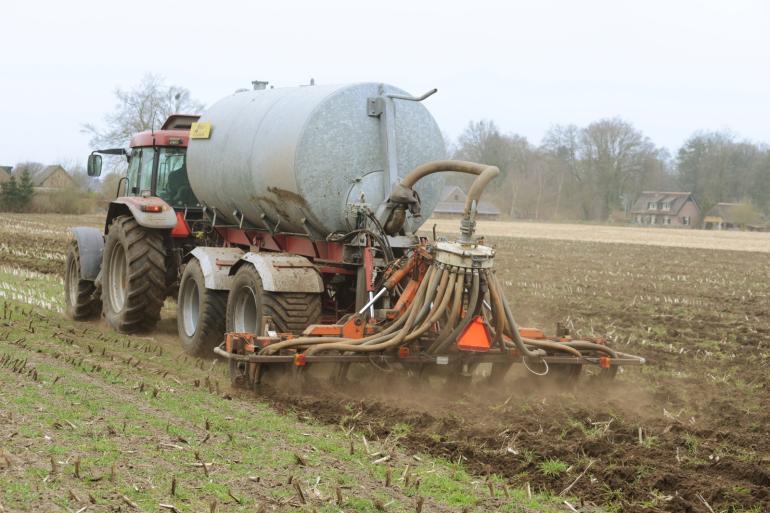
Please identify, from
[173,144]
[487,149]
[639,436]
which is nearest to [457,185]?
[487,149]

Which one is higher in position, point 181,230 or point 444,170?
point 444,170

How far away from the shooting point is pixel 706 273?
25391 millimetres

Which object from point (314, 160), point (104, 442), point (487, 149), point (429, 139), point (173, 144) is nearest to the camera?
point (104, 442)

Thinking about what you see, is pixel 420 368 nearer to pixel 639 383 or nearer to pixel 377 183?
pixel 377 183

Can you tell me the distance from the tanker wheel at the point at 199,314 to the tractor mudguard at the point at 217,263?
119 mm

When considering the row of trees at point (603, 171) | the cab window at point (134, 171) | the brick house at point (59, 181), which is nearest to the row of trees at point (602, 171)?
the row of trees at point (603, 171)

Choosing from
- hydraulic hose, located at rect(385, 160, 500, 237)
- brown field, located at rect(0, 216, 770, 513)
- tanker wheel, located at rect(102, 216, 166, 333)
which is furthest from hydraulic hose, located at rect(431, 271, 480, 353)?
tanker wheel, located at rect(102, 216, 166, 333)

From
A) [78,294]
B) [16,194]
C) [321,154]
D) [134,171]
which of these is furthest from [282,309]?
[16,194]

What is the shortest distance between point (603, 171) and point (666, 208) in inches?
402

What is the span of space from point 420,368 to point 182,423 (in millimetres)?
2321

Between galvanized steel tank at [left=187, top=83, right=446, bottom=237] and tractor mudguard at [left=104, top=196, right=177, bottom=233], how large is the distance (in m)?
1.37

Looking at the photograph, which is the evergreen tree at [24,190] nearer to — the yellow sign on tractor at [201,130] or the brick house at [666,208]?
the yellow sign on tractor at [201,130]

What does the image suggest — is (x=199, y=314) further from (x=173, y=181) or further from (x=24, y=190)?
(x=24, y=190)

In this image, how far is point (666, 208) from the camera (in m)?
90.1
